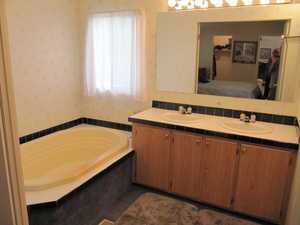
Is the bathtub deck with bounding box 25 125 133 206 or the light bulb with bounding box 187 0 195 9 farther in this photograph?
the light bulb with bounding box 187 0 195 9

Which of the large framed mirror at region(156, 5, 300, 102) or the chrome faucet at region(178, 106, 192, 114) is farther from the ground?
the large framed mirror at region(156, 5, 300, 102)

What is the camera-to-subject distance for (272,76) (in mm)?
2508

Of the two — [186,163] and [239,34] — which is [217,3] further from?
[186,163]

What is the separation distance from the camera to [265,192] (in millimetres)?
2195

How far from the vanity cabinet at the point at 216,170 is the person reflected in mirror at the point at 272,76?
0.69 m

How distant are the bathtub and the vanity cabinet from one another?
400 millimetres

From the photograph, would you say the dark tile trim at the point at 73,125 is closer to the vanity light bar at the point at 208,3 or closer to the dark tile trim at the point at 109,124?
the dark tile trim at the point at 109,124

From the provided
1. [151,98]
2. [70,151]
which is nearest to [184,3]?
[151,98]

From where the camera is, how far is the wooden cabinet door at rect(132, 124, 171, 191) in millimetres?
2592

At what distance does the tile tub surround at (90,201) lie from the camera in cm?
181

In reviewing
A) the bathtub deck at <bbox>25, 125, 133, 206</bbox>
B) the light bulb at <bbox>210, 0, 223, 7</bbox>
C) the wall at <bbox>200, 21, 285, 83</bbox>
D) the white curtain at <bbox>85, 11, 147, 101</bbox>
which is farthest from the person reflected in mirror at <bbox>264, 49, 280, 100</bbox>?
the bathtub deck at <bbox>25, 125, 133, 206</bbox>

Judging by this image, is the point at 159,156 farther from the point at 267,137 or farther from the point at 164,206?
the point at 267,137

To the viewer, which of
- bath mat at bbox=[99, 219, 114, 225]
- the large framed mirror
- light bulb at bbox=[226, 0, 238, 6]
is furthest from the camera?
light bulb at bbox=[226, 0, 238, 6]

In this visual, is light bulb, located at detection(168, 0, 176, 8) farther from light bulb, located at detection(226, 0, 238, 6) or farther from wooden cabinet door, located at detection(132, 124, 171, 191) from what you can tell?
wooden cabinet door, located at detection(132, 124, 171, 191)
